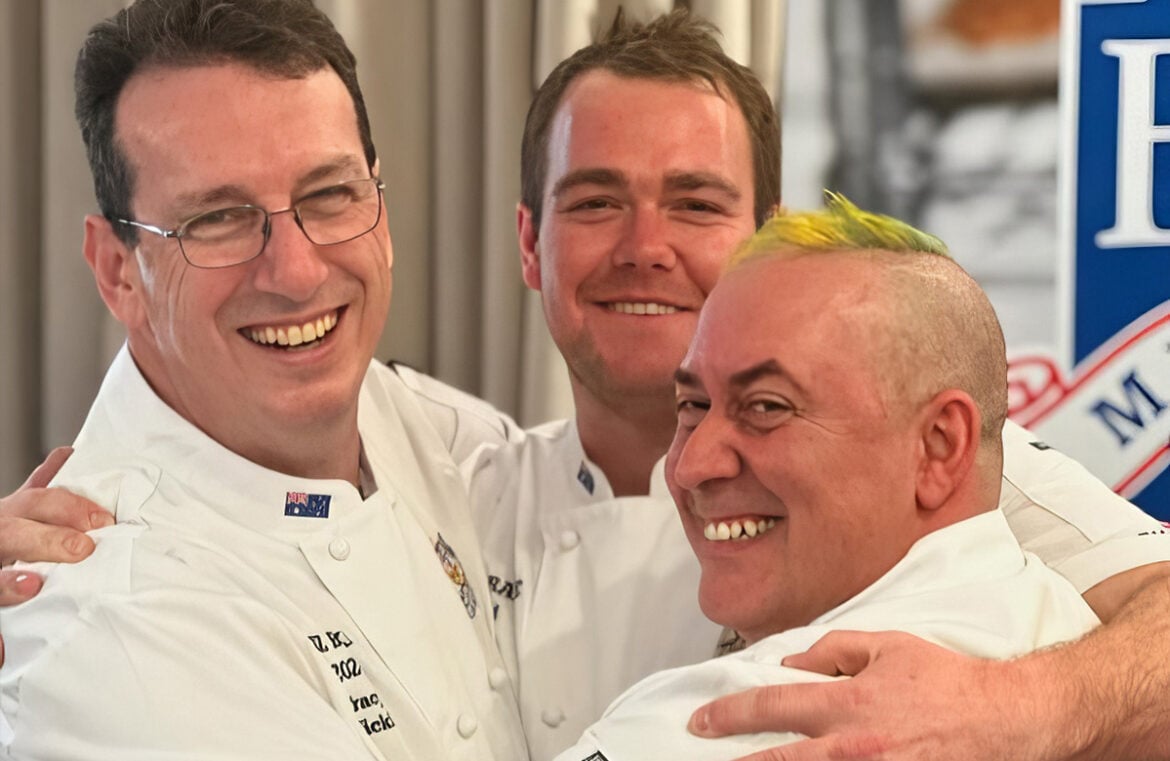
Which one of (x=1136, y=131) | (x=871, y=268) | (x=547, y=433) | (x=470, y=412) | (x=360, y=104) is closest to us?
(x=871, y=268)

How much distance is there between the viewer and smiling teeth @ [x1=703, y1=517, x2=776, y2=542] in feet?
4.30

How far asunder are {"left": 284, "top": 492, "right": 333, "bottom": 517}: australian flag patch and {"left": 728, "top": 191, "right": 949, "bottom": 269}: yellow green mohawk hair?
54cm

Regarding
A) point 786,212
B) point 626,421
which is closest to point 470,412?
point 626,421

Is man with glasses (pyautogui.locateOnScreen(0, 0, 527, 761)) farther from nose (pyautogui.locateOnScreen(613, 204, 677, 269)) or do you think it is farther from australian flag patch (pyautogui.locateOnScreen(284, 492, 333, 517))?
nose (pyautogui.locateOnScreen(613, 204, 677, 269))

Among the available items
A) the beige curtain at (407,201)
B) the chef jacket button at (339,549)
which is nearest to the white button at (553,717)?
the chef jacket button at (339,549)

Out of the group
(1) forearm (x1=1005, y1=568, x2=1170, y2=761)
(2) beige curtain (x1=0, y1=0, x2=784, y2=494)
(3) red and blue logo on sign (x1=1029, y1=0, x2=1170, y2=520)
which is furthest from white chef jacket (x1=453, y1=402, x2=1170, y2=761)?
(3) red and blue logo on sign (x1=1029, y1=0, x2=1170, y2=520)

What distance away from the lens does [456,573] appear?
1.66 meters

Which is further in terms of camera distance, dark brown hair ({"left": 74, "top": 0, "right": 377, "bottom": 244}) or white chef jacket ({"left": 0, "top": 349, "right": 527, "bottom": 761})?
dark brown hair ({"left": 74, "top": 0, "right": 377, "bottom": 244})

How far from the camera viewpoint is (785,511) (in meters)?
1.28

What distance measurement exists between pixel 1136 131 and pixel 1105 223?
0.64ft

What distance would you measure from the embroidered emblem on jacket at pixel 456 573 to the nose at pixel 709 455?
1.42 feet

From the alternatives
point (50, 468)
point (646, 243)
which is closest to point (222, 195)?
point (50, 468)

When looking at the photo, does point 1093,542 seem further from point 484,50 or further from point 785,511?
point 484,50

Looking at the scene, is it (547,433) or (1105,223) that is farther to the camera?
(1105,223)
